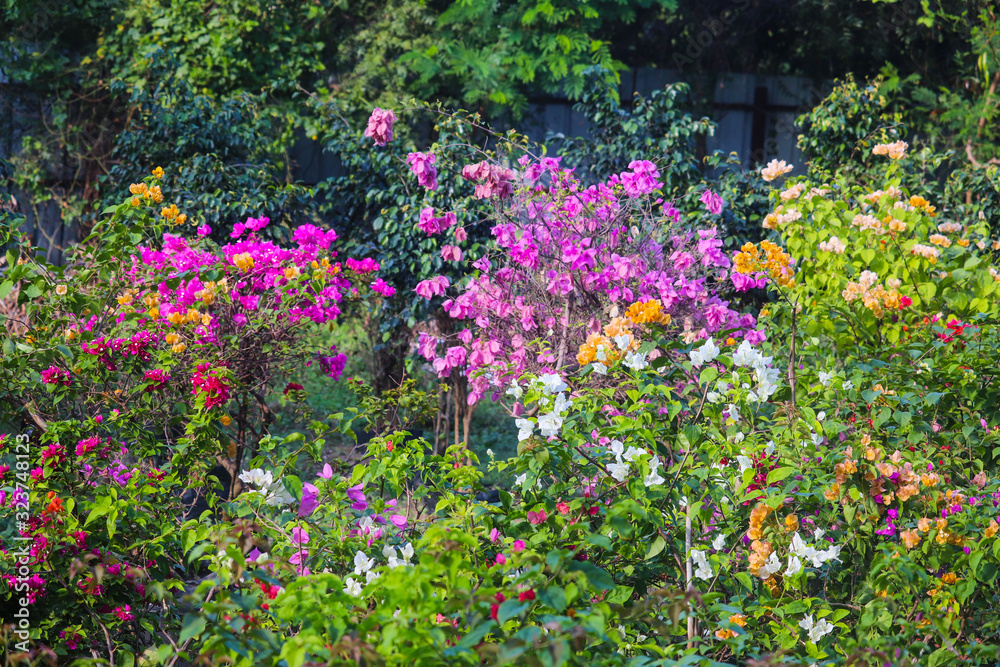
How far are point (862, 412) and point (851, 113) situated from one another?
3.89 metres

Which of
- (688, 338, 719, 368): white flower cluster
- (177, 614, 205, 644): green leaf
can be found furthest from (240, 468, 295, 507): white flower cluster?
(688, 338, 719, 368): white flower cluster

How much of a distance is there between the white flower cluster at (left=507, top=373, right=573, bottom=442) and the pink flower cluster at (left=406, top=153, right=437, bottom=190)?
5.76ft

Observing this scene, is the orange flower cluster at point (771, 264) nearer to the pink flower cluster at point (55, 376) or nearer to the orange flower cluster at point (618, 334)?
the orange flower cluster at point (618, 334)

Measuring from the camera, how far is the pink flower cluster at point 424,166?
137 inches

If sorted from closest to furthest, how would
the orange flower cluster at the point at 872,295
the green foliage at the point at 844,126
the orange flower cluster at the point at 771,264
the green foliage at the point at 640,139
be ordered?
the orange flower cluster at the point at 771,264
the orange flower cluster at the point at 872,295
the green foliage at the point at 640,139
the green foliage at the point at 844,126

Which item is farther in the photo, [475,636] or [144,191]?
[144,191]

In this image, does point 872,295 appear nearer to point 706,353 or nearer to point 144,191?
point 706,353

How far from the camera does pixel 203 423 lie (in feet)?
7.45

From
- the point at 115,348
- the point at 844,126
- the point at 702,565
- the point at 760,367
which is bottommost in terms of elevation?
the point at 702,565

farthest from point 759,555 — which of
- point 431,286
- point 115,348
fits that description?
point 431,286

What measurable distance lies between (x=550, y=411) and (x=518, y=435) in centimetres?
42

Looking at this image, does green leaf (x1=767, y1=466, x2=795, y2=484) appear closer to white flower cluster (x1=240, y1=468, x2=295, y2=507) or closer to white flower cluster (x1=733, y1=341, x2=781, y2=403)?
white flower cluster (x1=733, y1=341, x2=781, y2=403)

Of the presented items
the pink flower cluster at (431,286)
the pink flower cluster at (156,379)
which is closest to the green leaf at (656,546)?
the pink flower cluster at (156,379)

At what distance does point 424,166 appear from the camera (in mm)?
3508
